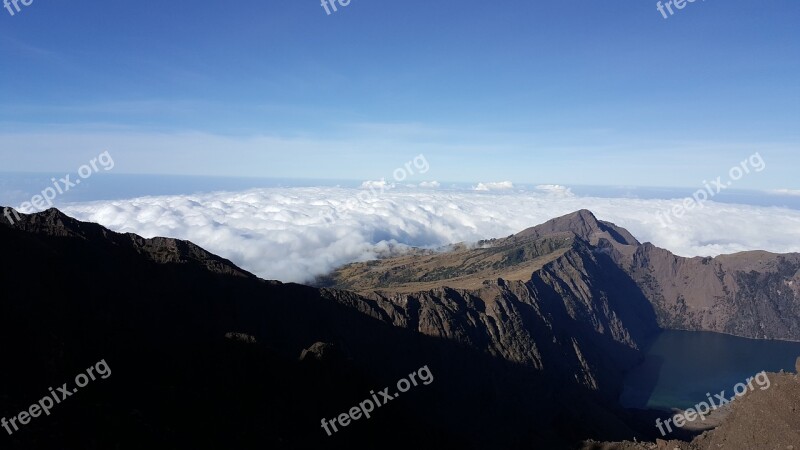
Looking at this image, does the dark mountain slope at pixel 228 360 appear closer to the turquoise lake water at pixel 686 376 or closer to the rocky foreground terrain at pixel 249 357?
the rocky foreground terrain at pixel 249 357

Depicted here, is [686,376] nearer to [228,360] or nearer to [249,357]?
[249,357]

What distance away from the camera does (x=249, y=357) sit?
60625 millimetres

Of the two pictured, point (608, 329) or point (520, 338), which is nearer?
point (520, 338)

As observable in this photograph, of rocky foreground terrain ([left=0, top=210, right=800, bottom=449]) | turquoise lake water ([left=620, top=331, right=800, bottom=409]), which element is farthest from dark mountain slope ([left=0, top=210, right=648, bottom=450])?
turquoise lake water ([left=620, top=331, right=800, bottom=409])

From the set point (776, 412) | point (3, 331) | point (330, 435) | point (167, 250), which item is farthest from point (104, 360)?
point (776, 412)

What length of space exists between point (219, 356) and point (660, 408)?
5441 inches

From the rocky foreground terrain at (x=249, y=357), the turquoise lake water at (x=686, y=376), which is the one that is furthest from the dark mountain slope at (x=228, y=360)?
the turquoise lake water at (x=686, y=376)

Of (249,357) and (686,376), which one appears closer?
(249,357)

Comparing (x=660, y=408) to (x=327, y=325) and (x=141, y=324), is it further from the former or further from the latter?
(x=141, y=324)

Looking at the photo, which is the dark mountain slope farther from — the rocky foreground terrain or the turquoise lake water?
the turquoise lake water

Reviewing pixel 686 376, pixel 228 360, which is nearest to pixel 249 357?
pixel 228 360

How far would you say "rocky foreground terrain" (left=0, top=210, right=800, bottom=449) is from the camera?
140ft

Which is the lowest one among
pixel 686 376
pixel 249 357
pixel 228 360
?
pixel 686 376

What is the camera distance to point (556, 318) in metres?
170
